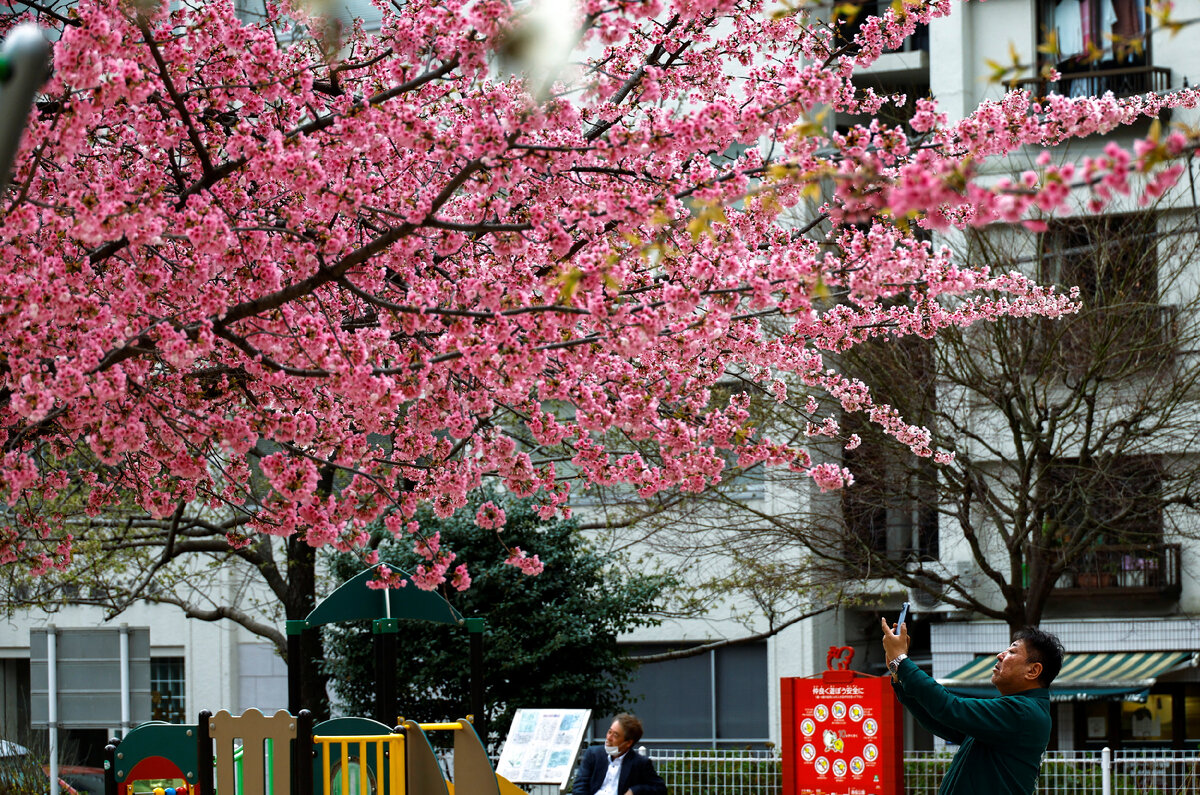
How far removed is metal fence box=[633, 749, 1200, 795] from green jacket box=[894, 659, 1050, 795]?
8.38 meters

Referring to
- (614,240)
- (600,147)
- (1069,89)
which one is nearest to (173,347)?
(600,147)

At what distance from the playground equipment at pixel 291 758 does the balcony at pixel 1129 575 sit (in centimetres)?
1332

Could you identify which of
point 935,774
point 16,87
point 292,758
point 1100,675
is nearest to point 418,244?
point 292,758

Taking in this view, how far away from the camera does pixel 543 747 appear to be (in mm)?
12477

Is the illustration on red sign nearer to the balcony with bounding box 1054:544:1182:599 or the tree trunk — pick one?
the tree trunk

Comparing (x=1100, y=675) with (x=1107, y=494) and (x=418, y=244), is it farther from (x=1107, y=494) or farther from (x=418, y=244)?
(x=418, y=244)

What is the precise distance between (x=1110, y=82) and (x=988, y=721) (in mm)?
18300

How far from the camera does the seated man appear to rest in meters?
10.4

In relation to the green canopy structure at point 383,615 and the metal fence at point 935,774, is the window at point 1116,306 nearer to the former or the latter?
the metal fence at point 935,774

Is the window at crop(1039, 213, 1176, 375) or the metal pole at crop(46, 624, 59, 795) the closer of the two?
the metal pole at crop(46, 624, 59, 795)

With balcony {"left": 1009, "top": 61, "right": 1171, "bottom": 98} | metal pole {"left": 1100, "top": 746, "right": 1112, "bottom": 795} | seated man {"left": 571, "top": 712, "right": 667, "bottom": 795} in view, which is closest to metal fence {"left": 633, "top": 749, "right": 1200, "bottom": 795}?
metal pole {"left": 1100, "top": 746, "right": 1112, "bottom": 795}

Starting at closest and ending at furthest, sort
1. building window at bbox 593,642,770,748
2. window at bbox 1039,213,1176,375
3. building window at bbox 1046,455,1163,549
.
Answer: window at bbox 1039,213,1176,375, building window at bbox 1046,455,1163,549, building window at bbox 593,642,770,748

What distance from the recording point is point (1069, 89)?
21703mm

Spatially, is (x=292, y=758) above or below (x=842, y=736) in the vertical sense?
above
